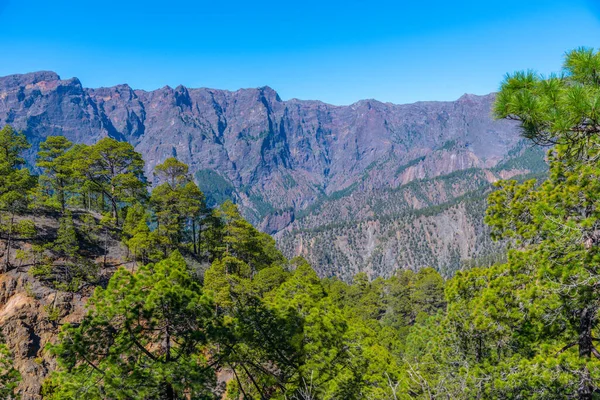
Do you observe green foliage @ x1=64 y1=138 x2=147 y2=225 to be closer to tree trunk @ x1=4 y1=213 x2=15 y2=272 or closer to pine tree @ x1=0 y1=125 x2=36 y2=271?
pine tree @ x1=0 y1=125 x2=36 y2=271

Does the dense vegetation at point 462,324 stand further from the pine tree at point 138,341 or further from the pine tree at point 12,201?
the pine tree at point 12,201

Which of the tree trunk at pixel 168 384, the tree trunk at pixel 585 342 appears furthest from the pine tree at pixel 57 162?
the tree trunk at pixel 585 342

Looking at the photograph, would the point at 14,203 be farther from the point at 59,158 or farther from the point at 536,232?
the point at 536,232

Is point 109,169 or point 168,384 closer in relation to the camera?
point 168,384

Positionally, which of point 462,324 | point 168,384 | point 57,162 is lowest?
point 168,384

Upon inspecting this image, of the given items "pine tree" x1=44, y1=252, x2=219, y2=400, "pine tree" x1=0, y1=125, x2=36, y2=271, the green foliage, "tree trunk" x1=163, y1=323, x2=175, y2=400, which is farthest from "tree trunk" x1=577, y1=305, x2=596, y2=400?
the green foliage

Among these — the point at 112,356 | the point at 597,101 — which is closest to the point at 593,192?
the point at 597,101

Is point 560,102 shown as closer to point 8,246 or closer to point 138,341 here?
point 138,341

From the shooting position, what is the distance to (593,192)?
8.71m

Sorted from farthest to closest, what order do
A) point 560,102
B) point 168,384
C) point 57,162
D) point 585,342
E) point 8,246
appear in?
1. point 57,162
2. point 8,246
3. point 168,384
4. point 585,342
5. point 560,102

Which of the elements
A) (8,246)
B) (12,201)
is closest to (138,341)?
(8,246)

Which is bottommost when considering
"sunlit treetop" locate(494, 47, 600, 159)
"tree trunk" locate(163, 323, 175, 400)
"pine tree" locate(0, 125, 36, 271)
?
"tree trunk" locate(163, 323, 175, 400)

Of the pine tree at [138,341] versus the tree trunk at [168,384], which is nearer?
the pine tree at [138,341]

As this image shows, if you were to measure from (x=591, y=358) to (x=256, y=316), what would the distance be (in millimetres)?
10752
